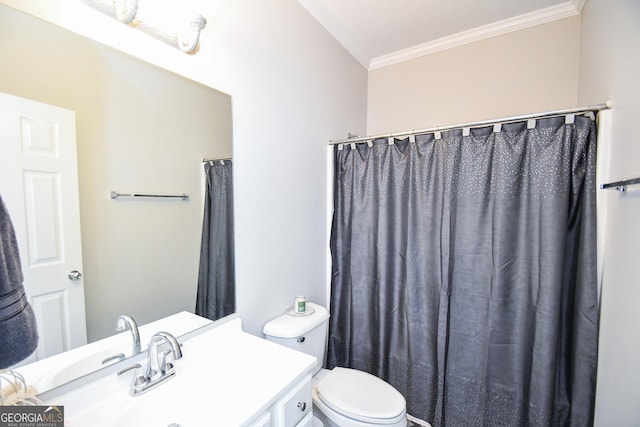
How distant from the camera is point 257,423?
79 centimetres

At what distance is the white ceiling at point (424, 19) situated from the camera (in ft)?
5.55

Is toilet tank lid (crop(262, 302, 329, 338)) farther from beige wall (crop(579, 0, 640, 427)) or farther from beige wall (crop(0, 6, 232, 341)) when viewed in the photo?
beige wall (crop(579, 0, 640, 427))

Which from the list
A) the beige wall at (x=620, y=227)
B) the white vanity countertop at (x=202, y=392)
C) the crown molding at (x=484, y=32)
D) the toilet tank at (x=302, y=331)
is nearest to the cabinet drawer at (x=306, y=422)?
the white vanity countertop at (x=202, y=392)

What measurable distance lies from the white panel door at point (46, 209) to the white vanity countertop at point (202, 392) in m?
0.18

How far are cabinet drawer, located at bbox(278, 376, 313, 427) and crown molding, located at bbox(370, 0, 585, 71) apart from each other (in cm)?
246

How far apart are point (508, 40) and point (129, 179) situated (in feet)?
8.27

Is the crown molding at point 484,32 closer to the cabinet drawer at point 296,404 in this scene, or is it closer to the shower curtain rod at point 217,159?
the shower curtain rod at point 217,159

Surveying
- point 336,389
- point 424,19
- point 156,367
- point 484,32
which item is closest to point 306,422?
point 336,389

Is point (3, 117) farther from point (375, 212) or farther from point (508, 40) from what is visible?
point (508, 40)

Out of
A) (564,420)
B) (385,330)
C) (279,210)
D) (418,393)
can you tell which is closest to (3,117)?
(279,210)

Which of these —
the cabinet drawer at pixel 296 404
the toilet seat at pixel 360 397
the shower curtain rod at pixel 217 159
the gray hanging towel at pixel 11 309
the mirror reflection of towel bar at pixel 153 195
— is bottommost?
the toilet seat at pixel 360 397

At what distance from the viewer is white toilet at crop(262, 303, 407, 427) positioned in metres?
1.20

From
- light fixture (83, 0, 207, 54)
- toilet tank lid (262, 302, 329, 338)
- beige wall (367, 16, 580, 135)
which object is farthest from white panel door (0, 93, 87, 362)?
beige wall (367, 16, 580, 135)

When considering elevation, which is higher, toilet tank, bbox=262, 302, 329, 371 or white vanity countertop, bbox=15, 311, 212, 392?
white vanity countertop, bbox=15, 311, 212, 392
